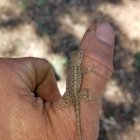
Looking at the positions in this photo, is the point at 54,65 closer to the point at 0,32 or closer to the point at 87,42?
the point at 0,32

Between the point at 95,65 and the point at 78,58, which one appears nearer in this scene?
the point at 95,65

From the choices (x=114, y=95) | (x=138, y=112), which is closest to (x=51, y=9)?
(x=114, y=95)

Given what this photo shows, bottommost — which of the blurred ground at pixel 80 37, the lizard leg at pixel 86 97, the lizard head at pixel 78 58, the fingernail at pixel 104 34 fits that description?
the blurred ground at pixel 80 37

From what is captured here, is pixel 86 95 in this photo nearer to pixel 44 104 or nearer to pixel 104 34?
pixel 44 104

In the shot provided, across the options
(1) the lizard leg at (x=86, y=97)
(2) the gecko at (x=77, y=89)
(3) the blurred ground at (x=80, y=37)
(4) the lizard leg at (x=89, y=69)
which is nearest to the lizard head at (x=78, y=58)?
(2) the gecko at (x=77, y=89)

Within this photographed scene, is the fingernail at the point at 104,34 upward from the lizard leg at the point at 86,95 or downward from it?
upward

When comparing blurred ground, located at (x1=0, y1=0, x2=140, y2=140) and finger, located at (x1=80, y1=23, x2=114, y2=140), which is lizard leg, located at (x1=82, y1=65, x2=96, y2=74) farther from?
blurred ground, located at (x1=0, y1=0, x2=140, y2=140)

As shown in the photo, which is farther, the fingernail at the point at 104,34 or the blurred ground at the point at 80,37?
the blurred ground at the point at 80,37

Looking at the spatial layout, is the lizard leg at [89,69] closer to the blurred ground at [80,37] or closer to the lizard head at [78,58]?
the lizard head at [78,58]

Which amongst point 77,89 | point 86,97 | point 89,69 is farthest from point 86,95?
point 77,89
